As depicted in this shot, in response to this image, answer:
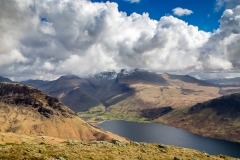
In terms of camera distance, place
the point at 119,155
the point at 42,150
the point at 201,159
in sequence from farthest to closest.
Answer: the point at 201,159, the point at 119,155, the point at 42,150

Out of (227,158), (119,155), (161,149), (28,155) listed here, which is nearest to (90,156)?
(119,155)

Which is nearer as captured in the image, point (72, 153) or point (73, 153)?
point (72, 153)

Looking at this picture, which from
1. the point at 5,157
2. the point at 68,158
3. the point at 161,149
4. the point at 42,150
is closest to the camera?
the point at 5,157

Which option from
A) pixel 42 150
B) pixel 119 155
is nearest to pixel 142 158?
pixel 119 155

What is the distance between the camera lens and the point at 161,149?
194 feet

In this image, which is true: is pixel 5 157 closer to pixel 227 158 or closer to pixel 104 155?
pixel 104 155

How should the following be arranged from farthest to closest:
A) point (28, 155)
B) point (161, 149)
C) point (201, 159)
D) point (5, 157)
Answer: point (161, 149) < point (201, 159) < point (28, 155) < point (5, 157)

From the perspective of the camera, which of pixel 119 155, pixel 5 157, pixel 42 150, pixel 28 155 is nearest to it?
pixel 5 157

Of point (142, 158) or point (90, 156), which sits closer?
point (90, 156)

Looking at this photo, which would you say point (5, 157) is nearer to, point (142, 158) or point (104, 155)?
point (104, 155)

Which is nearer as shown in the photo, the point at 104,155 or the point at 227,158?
the point at 104,155

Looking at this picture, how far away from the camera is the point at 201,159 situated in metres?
53.8

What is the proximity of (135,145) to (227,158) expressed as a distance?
2742cm

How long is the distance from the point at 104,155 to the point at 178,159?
17.9 m
